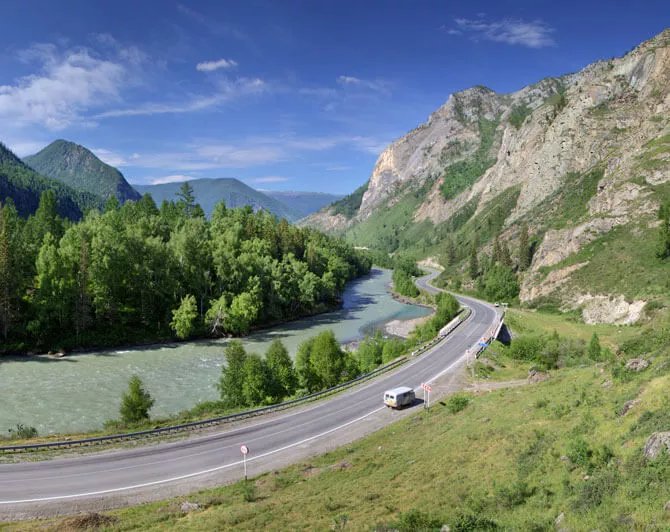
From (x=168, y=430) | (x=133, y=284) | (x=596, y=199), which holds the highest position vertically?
(x=596, y=199)

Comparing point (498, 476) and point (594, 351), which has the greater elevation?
point (498, 476)

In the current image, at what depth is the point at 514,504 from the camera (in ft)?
39.7

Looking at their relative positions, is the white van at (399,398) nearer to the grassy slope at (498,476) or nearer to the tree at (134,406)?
the grassy slope at (498,476)

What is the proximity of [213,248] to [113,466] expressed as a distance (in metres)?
52.2

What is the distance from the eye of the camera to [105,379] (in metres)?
41.6

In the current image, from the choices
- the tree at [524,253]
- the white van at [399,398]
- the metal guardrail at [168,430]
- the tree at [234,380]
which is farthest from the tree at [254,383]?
the tree at [524,253]

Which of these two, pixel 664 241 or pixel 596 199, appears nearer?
pixel 664 241

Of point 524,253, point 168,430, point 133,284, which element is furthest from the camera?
point 524,253

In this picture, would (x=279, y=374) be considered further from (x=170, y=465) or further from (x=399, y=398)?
(x=170, y=465)

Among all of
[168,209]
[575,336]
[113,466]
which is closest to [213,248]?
[168,209]

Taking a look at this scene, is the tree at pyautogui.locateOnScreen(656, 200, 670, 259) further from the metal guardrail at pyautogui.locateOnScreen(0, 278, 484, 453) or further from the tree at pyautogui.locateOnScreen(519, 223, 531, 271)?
the metal guardrail at pyautogui.locateOnScreen(0, 278, 484, 453)

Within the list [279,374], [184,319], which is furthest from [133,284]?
[279,374]

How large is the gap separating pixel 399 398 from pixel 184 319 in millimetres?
38752

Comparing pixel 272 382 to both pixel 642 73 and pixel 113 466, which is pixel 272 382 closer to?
pixel 113 466
